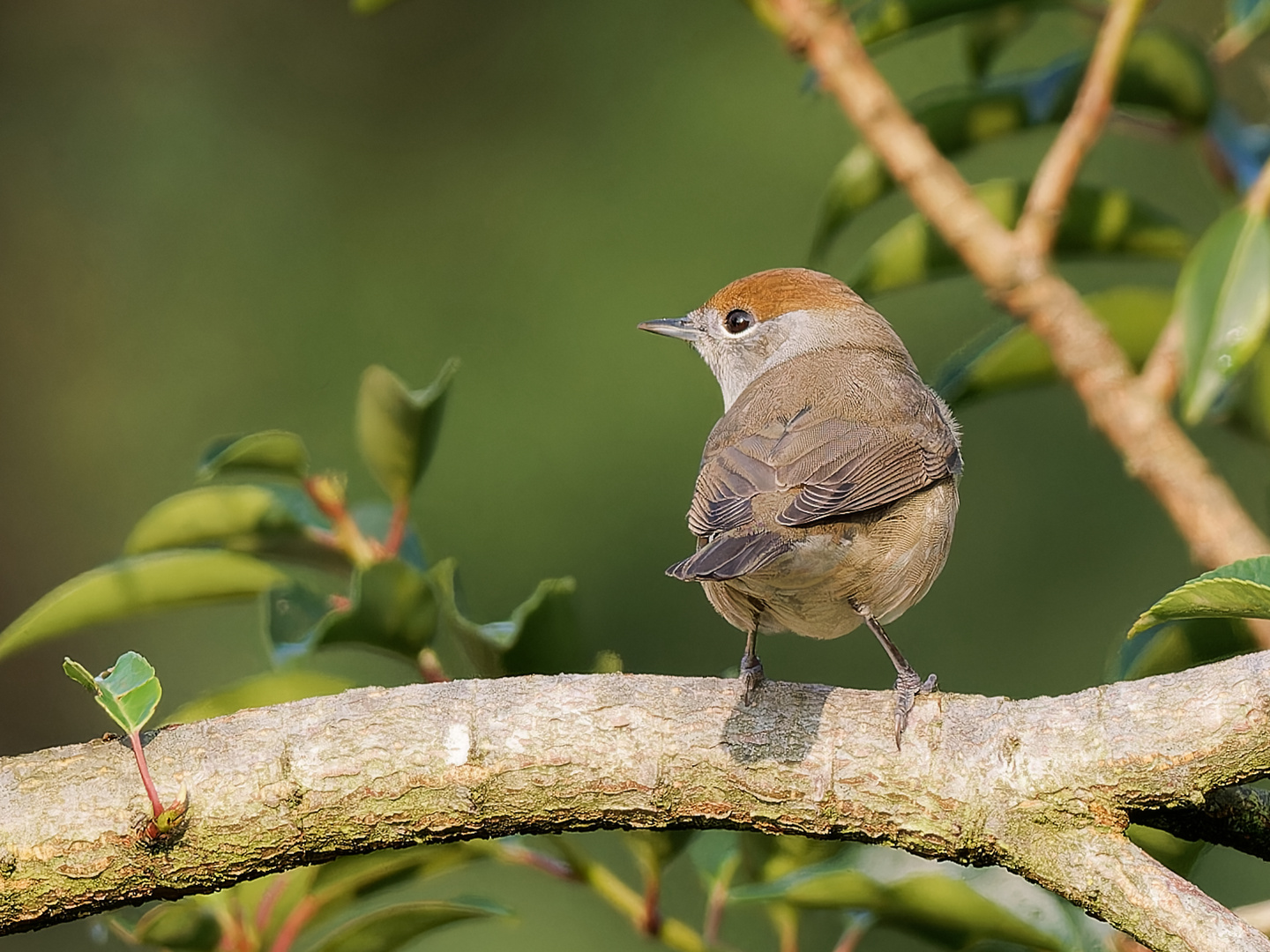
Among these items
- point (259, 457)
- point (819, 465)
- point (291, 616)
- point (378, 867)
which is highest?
point (819, 465)

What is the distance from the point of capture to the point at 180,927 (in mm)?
2797

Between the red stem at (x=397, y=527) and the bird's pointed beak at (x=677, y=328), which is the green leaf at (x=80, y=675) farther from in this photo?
the bird's pointed beak at (x=677, y=328)

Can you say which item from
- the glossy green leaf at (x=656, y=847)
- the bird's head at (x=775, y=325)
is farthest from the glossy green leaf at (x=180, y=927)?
the bird's head at (x=775, y=325)

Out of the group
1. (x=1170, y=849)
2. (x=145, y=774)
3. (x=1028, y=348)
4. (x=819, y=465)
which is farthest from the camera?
(x=1028, y=348)

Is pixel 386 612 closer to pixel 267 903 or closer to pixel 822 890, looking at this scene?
pixel 267 903

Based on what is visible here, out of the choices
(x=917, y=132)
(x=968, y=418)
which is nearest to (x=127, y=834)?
(x=917, y=132)

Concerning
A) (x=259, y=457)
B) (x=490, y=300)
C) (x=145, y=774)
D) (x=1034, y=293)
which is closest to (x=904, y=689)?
(x=1034, y=293)

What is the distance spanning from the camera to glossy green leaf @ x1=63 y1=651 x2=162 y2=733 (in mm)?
2270

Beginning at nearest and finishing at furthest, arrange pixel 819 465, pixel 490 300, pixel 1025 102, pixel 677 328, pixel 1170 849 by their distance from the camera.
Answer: pixel 1170 849
pixel 819 465
pixel 1025 102
pixel 677 328
pixel 490 300

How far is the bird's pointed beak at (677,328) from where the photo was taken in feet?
16.6

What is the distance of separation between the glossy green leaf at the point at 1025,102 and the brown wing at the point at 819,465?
54 centimetres

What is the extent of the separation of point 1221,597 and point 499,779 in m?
1.17

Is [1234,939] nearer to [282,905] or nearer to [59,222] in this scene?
[282,905]

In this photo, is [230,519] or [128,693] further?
[230,519]
